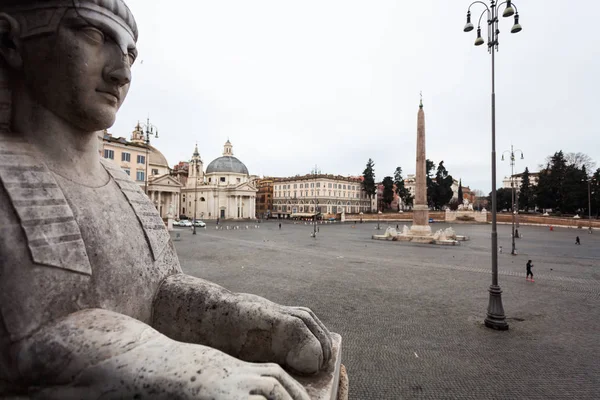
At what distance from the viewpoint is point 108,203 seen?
1.87 metres

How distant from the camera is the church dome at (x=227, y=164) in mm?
78375

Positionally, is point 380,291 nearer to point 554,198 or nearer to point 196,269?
point 196,269

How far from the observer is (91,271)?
154 cm

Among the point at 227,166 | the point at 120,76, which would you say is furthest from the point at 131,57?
the point at 227,166

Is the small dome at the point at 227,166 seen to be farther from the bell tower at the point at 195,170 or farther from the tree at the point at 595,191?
the tree at the point at 595,191

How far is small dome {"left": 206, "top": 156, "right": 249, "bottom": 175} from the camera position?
257 ft

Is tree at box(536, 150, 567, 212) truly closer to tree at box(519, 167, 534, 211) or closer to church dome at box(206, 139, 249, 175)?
tree at box(519, 167, 534, 211)

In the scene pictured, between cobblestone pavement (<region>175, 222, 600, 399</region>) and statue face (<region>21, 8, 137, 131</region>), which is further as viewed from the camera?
cobblestone pavement (<region>175, 222, 600, 399</region>)

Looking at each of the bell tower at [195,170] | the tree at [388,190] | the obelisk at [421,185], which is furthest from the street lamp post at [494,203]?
the bell tower at [195,170]

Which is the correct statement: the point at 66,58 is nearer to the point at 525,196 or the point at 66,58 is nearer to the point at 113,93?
the point at 113,93

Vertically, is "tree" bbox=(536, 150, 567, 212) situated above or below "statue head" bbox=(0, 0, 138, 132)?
above

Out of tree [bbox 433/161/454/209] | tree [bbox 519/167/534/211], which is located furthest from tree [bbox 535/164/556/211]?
tree [bbox 433/161/454/209]

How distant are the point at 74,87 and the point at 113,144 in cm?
5071

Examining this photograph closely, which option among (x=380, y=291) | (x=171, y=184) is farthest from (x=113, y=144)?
(x=380, y=291)
